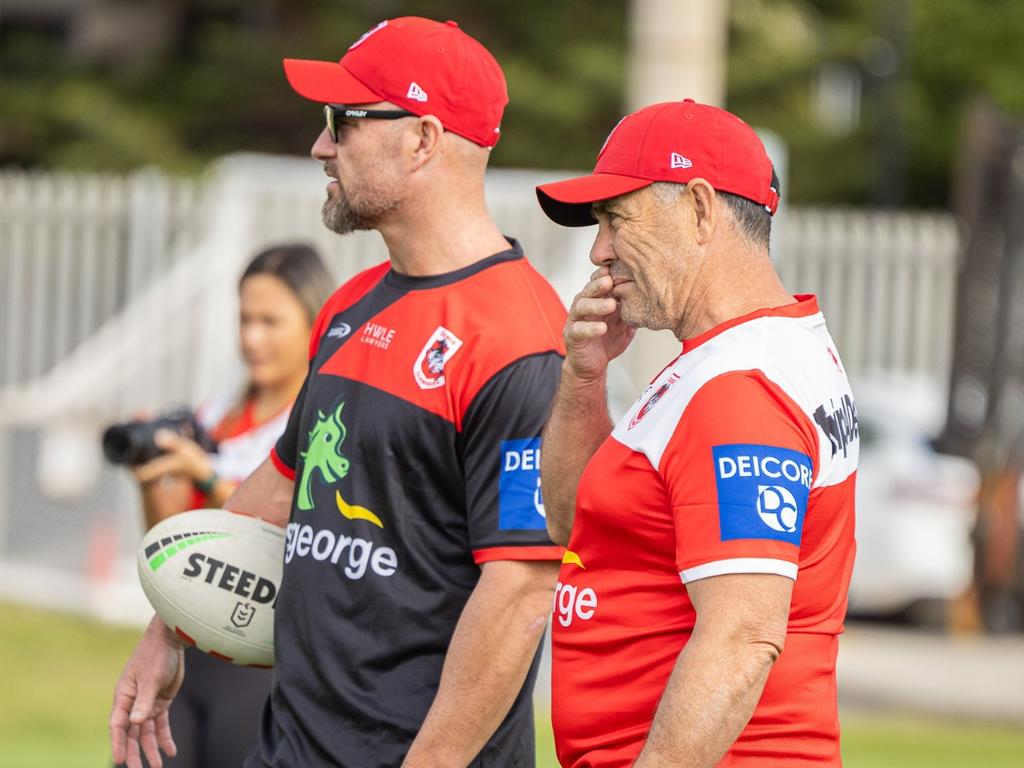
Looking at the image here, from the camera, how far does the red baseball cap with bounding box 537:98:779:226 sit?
2.88m

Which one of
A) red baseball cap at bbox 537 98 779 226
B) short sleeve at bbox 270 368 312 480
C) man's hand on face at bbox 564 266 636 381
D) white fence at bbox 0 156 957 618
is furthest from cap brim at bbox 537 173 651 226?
white fence at bbox 0 156 957 618

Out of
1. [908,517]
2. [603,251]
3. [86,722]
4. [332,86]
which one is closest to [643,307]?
[603,251]

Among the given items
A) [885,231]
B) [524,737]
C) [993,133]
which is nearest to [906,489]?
[885,231]

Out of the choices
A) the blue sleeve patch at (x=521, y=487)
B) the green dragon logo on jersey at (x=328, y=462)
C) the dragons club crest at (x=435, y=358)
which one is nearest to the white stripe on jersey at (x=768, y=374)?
the blue sleeve patch at (x=521, y=487)

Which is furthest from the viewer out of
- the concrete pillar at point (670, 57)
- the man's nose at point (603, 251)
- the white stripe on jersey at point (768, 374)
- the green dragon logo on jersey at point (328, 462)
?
the concrete pillar at point (670, 57)

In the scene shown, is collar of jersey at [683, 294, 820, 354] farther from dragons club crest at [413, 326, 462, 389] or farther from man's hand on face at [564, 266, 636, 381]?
dragons club crest at [413, 326, 462, 389]

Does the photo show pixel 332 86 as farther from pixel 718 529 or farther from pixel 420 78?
pixel 718 529

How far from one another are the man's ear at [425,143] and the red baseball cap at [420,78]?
25 mm

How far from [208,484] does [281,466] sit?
947 millimetres

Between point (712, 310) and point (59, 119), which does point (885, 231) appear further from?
point (59, 119)

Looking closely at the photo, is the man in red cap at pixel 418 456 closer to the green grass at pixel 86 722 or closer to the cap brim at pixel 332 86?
the cap brim at pixel 332 86

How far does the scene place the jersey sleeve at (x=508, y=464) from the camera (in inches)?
130

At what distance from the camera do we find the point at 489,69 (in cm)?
363

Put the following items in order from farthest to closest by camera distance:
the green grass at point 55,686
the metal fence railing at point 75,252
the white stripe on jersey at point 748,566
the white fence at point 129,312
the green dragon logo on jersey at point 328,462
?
1. the metal fence railing at point 75,252
2. the white fence at point 129,312
3. the green grass at point 55,686
4. the green dragon logo on jersey at point 328,462
5. the white stripe on jersey at point 748,566
